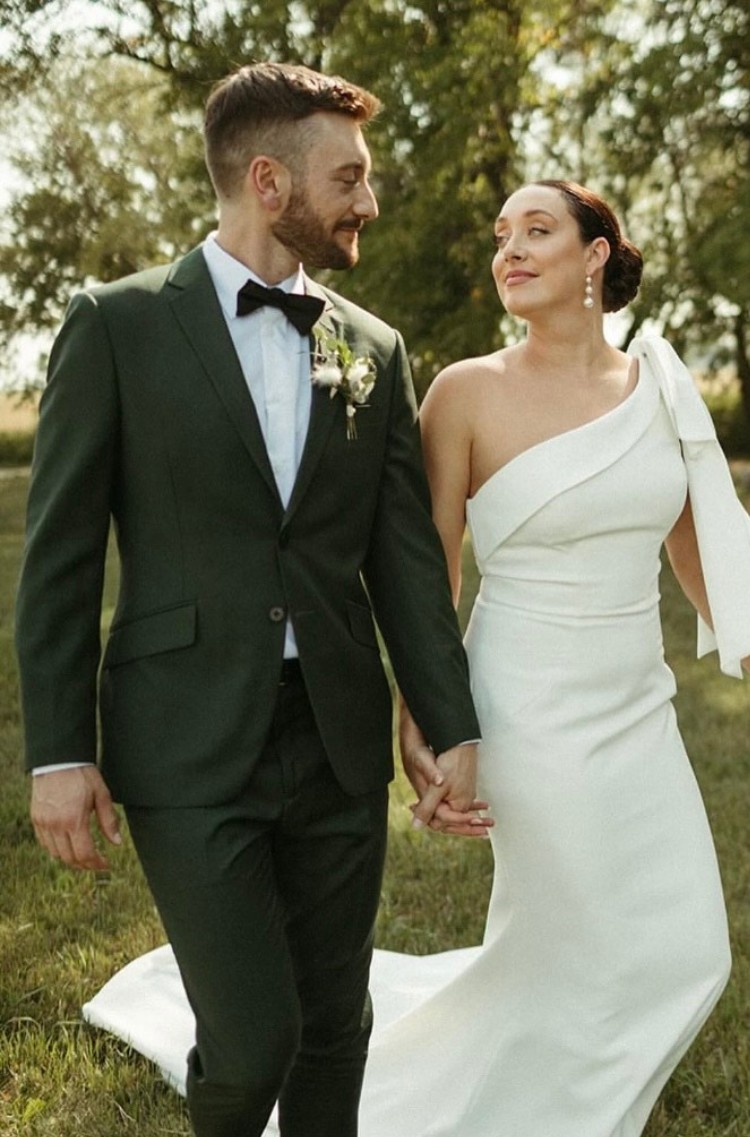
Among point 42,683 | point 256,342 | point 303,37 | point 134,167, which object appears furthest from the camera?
point 134,167

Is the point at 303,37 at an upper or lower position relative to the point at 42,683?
upper

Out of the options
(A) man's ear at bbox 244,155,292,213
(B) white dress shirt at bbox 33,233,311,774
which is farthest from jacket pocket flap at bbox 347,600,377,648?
(A) man's ear at bbox 244,155,292,213

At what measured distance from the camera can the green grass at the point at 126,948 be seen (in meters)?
3.75

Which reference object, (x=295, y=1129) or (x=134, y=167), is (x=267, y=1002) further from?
(x=134, y=167)

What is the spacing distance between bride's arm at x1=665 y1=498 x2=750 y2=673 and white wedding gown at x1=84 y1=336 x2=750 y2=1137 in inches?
7.7

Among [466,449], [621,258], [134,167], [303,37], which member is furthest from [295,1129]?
[134,167]

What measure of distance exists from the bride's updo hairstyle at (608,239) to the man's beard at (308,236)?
845 millimetres

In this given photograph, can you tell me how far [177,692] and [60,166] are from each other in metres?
25.1

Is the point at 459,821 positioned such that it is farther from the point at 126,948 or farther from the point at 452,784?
the point at 126,948

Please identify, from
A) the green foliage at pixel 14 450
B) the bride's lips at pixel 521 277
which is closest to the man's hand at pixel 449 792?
the bride's lips at pixel 521 277

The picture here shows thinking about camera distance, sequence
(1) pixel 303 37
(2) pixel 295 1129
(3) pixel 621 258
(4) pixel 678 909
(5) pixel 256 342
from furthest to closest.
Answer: (1) pixel 303 37, (3) pixel 621 258, (4) pixel 678 909, (2) pixel 295 1129, (5) pixel 256 342

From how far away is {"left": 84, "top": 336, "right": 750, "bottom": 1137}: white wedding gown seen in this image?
11.1ft

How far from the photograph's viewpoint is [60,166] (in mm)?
26188

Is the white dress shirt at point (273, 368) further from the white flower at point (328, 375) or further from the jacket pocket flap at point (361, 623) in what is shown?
the jacket pocket flap at point (361, 623)
